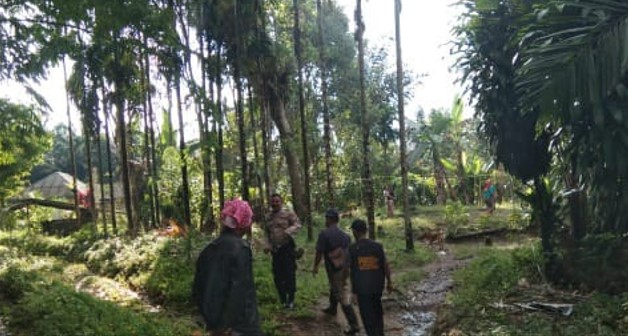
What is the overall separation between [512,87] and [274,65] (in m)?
11.2

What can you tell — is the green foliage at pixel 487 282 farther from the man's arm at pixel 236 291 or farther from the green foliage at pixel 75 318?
the man's arm at pixel 236 291

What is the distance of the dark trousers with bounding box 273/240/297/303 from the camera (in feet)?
26.6

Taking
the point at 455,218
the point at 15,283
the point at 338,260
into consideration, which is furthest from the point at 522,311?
the point at 455,218

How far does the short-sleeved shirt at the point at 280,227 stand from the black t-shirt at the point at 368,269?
179cm

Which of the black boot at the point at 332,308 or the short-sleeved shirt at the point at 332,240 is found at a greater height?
the short-sleeved shirt at the point at 332,240

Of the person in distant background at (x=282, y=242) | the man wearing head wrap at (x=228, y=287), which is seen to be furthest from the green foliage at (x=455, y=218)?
the man wearing head wrap at (x=228, y=287)

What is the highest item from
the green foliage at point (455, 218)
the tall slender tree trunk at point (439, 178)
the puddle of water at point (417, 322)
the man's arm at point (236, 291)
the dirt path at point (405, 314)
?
the tall slender tree trunk at point (439, 178)

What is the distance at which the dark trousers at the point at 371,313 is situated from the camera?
6.40 m

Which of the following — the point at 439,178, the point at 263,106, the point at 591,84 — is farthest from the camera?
the point at 439,178

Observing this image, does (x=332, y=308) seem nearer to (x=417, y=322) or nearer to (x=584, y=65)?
(x=417, y=322)

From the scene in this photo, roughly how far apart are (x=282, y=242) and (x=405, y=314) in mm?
2391

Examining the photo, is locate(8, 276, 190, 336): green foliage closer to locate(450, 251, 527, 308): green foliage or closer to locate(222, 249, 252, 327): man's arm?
locate(222, 249, 252, 327): man's arm

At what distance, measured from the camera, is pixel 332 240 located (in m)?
7.23

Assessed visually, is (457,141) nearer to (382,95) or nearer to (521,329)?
(382,95)
